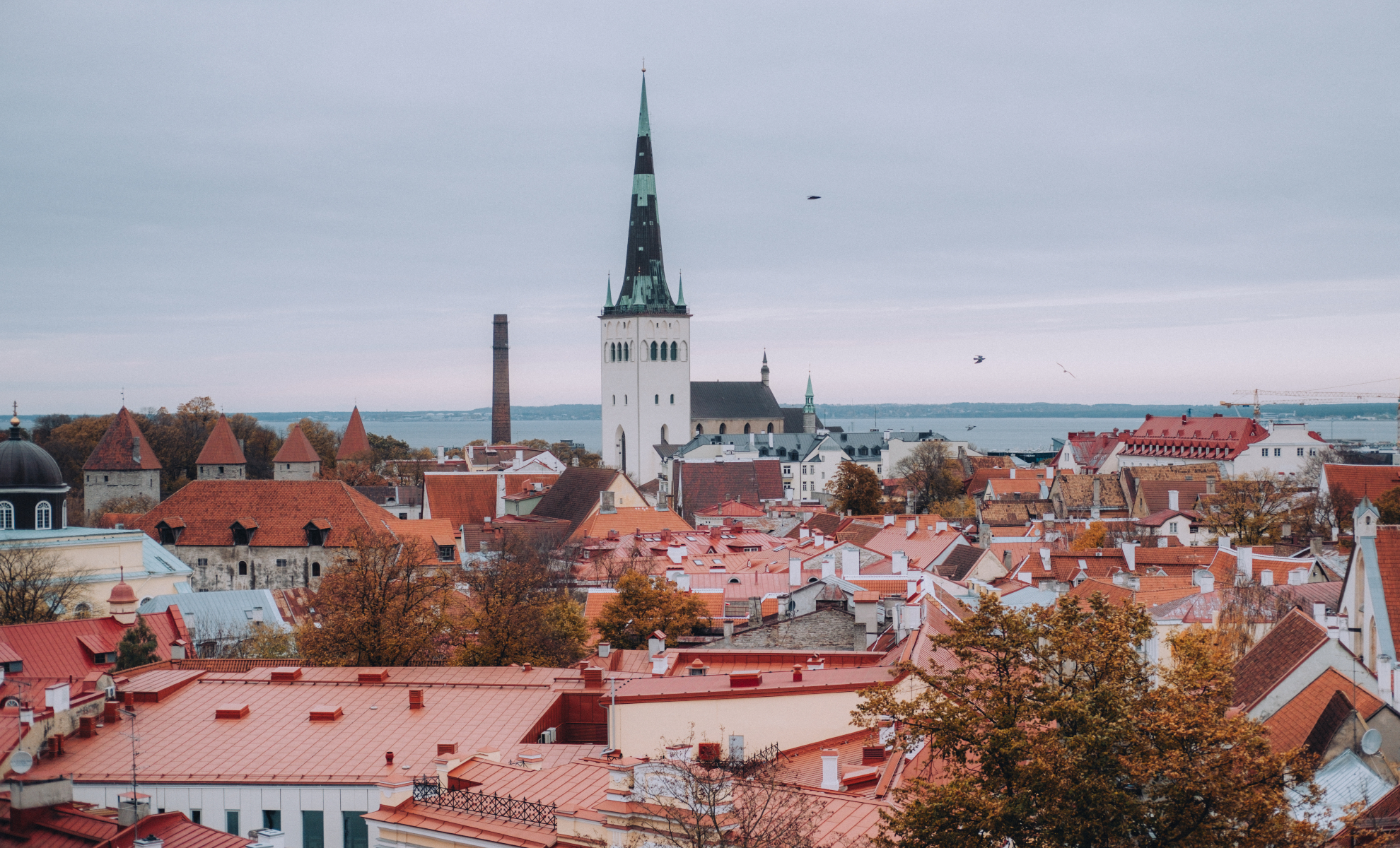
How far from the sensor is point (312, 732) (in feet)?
67.1

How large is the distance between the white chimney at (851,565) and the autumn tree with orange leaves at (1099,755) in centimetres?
2378

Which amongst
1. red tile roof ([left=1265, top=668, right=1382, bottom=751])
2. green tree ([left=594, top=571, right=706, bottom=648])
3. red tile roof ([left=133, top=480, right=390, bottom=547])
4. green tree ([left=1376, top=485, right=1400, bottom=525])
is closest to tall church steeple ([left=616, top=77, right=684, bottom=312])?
red tile roof ([left=133, top=480, right=390, bottom=547])

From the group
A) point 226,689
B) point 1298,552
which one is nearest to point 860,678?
point 226,689

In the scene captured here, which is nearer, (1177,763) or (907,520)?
(1177,763)

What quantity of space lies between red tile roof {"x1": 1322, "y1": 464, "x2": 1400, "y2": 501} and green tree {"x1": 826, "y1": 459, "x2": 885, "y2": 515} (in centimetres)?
2584

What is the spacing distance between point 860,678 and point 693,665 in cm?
436

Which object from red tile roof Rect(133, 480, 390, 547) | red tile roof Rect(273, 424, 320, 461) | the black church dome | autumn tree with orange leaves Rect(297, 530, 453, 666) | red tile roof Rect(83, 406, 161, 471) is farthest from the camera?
red tile roof Rect(273, 424, 320, 461)

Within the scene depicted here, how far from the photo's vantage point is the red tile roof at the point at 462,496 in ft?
268

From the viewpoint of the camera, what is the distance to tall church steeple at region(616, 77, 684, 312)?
4673 inches

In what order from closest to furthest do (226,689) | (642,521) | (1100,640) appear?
(1100,640) < (226,689) < (642,521)

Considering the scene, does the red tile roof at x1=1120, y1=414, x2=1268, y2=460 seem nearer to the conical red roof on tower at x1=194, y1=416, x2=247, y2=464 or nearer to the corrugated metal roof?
the conical red roof on tower at x1=194, y1=416, x2=247, y2=464

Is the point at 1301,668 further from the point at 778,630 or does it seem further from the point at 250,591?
the point at 250,591

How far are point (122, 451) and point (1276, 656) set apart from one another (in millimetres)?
71410

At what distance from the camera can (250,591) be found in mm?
45469
